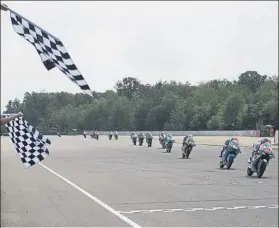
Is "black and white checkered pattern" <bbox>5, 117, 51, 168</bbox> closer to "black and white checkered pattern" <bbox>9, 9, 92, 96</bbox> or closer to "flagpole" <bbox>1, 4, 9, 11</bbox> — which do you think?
"black and white checkered pattern" <bbox>9, 9, 92, 96</bbox>

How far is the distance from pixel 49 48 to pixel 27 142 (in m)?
0.87

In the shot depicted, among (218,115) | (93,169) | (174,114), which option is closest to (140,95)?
(174,114)

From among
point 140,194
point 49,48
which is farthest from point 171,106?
point 140,194

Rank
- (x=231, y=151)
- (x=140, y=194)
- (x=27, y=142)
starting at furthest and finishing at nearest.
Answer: (x=140, y=194) < (x=231, y=151) < (x=27, y=142)

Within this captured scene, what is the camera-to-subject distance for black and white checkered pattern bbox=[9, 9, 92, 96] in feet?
8.75

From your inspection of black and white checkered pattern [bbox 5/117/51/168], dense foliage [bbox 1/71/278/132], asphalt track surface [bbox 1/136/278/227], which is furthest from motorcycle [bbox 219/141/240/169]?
black and white checkered pattern [bbox 5/117/51/168]

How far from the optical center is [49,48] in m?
2.75

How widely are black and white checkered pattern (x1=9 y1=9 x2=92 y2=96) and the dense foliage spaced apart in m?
1.16

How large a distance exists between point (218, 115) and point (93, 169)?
49.0 feet

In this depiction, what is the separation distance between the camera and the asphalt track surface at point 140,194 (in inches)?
336

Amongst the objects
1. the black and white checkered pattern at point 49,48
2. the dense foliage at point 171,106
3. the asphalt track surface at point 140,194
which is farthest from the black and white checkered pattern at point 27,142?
the asphalt track surface at point 140,194

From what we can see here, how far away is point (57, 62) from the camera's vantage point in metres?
2.71

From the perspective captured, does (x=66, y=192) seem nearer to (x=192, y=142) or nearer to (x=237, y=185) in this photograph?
(x=237, y=185)

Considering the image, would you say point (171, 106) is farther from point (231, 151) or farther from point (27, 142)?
point (27, 142)
